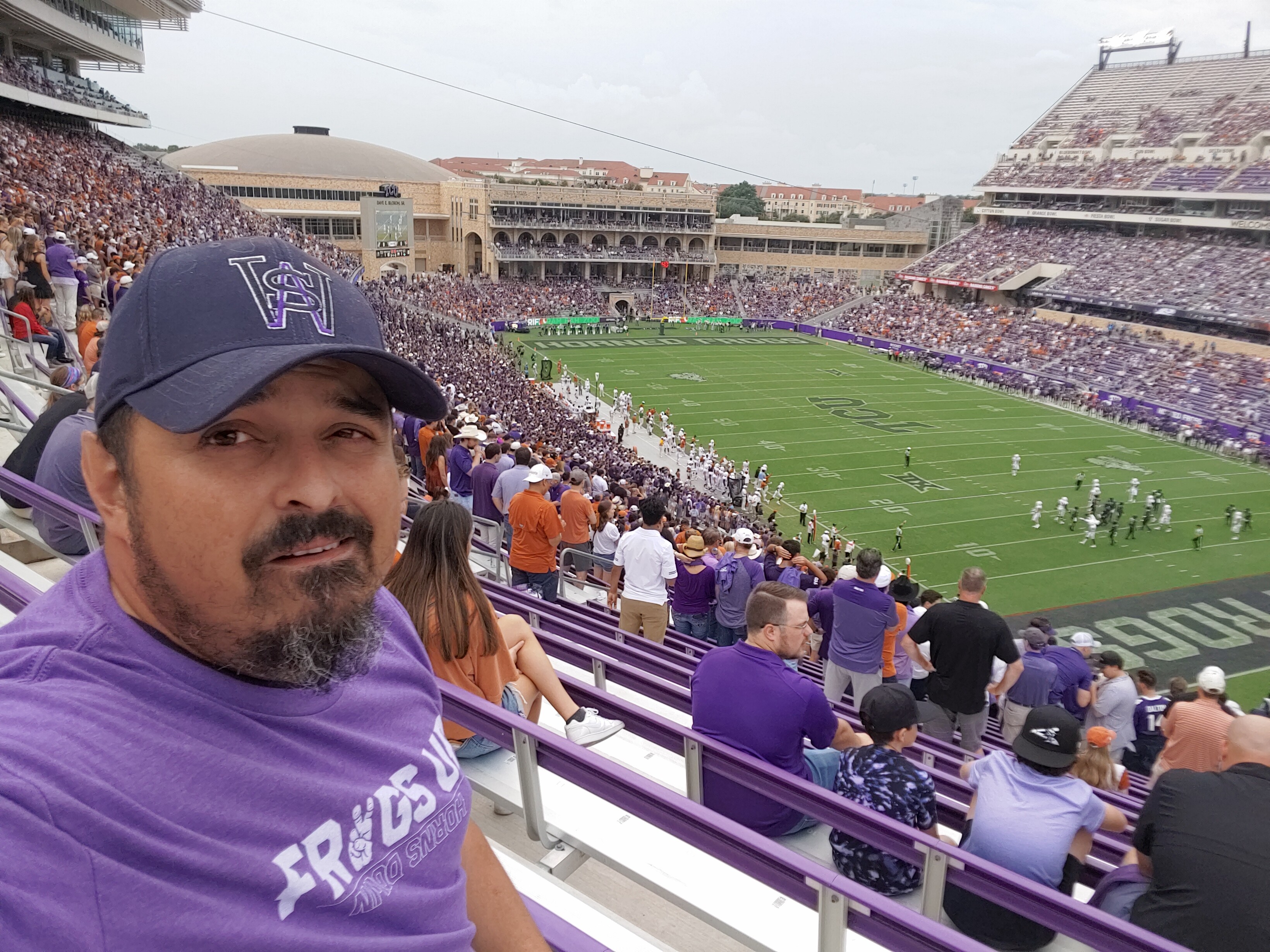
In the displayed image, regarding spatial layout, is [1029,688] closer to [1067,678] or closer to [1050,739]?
[1067,678]

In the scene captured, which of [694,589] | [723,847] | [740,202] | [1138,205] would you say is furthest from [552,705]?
[740,202]

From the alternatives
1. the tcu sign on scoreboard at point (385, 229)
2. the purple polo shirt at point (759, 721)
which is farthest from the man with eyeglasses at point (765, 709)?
the tcu sign on scoreboard at point (385, 229)

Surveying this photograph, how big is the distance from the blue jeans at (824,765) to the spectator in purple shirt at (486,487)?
231 inches

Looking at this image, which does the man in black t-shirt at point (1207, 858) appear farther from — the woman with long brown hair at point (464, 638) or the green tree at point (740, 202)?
the green tree at point (740, 202)

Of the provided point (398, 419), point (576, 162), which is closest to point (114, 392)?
point (398, 419)

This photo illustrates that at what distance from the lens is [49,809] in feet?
2.84

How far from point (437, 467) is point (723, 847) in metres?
8.87

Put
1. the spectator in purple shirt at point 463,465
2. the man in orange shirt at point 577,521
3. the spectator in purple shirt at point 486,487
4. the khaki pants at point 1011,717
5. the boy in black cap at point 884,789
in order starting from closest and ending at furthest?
the boy in black cap at point 884,789 < the khaki pants at point 1011,717 < the man in orange shirt at point 577,521 < the spectator in purple shirt at point 486,487 < the spectator in purple shirt at point 463,465

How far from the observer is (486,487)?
941cm

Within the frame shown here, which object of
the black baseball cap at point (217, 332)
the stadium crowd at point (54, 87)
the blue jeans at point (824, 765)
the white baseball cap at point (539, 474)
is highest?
the stadium crowd at point (54, 87)

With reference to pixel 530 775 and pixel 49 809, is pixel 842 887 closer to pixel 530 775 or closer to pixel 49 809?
pixel 530 775

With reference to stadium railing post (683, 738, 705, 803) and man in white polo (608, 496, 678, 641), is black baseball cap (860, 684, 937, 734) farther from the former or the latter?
man in white polo (608, 496, 678, 641)

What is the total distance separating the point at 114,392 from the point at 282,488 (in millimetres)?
233

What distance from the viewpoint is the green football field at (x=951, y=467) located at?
22062 mm
